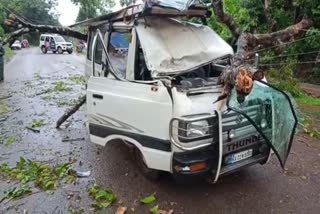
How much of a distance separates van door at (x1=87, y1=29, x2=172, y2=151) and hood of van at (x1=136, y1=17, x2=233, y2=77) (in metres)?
0.28

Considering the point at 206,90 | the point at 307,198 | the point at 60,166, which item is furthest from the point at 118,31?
A: the point at 307,198

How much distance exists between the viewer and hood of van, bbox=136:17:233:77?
436cm

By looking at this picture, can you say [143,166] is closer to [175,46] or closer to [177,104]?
[177,104]

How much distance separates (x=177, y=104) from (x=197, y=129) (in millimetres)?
340

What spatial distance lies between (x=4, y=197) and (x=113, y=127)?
1626 millimetres

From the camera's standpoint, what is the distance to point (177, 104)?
144 inches

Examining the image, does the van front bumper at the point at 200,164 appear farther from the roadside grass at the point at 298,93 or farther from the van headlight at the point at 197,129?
the roadside grass at the point at 298,93

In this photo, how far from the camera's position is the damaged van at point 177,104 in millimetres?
3711

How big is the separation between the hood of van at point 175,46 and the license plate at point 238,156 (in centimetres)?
122

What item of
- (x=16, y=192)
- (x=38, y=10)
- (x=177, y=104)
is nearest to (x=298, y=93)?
(x=177, y=104)

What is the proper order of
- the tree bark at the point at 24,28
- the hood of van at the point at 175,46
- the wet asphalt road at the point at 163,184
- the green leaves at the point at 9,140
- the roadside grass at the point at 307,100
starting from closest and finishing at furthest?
the wet asphalt road at the point at 163,184, the hood of van at the point at 175,46, the tree bark at the point at 24,28, the green leaves at the point at 9,140, the roadside grass at the point at 307,100

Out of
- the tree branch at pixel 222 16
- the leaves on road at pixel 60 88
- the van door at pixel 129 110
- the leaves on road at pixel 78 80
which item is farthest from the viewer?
the leaves on road at pixel 78 80

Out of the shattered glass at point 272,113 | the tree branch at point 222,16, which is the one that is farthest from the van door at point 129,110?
the tree branch at point 222,16

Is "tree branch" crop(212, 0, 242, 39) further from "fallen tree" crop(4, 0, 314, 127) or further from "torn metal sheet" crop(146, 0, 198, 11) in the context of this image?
"torn metal sheet" crop(146, 0, 198, 11)
